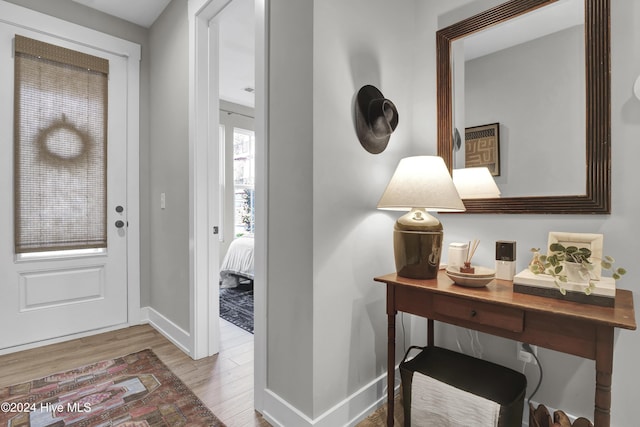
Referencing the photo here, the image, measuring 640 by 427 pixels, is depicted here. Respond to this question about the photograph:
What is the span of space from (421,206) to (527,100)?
0.76 meters

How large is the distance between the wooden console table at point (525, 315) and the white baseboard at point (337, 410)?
7.0 inches

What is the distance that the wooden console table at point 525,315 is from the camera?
0.96 metres

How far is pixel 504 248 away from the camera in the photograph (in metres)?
1.40

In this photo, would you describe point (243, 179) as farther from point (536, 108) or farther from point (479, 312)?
point (479, 312)

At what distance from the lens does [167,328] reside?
2543mm

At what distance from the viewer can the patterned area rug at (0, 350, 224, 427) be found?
1.55 m

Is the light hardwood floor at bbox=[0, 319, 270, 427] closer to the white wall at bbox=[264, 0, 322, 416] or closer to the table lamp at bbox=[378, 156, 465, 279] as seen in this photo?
the white wall at bbox=[264, 0, 322, 416]

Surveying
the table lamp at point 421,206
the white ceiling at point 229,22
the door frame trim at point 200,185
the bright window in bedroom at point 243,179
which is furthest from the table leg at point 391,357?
the bright window in bedroom at point 243,179

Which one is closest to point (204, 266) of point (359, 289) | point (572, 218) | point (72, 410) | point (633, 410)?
point (72, 410)

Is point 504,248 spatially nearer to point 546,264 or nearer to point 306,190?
point 546,264

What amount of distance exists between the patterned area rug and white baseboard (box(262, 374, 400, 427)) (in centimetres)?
26

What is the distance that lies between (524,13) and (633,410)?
5.89 feet

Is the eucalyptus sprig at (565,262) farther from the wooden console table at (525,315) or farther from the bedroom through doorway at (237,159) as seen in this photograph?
the bedroom through doorway at (237,159)

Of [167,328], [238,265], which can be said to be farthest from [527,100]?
[238,265]
